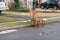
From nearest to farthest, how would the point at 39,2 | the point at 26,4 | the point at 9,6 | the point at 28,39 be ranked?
the point at 28,39
the point at 9,6
the point at 26,4
the point at 39,2

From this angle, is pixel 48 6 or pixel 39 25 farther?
pixel 48 6

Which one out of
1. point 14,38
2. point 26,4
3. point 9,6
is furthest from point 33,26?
point 26,4

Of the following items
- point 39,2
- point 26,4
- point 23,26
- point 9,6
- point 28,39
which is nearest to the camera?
point 28,39

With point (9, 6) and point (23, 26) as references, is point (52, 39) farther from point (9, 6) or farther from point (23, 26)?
point (9, 6)

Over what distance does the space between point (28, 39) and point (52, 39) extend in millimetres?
1110

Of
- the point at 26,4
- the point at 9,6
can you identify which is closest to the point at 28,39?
the point at 9,6

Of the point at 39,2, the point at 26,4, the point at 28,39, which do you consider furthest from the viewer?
the point at 39,2

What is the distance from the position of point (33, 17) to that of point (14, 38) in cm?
656

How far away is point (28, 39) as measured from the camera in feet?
40.3

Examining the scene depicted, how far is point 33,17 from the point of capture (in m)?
19.0

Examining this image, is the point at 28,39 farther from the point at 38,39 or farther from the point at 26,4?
the point at 26,4

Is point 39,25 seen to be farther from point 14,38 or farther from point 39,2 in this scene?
point 39,2

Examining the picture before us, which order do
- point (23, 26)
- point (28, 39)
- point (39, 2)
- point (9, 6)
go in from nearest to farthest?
point (28, 39) → point (23, 26) → point (9, 6) → point (39, 2)

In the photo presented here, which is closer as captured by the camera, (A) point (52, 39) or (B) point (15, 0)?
(A) point (52, 39)
